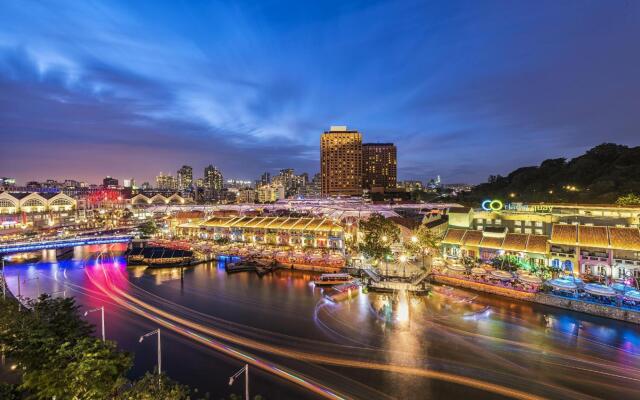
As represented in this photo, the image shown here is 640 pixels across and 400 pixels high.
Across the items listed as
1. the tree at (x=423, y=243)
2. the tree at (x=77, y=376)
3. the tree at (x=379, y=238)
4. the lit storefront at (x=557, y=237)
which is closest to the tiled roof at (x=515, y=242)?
the lit storefront at (x=557, y=237)

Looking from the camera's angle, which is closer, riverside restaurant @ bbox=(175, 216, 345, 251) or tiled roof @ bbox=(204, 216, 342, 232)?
riverside restaurant @ bbox=(175, 216, 345, 251)

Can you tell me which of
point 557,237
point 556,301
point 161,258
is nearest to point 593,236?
point 557,237

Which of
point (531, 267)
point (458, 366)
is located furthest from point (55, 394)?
point (531, 267)

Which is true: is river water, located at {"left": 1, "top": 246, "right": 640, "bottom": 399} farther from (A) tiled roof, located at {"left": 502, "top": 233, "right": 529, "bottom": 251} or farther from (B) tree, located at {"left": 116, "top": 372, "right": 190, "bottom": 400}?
(A) tiled roof, located at {"left": 502, "top": 233, "right": 529, "bottom": 251}

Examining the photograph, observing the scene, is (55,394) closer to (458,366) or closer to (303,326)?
(303,326)

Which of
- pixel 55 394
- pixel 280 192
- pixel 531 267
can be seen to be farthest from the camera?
pixel 280 192

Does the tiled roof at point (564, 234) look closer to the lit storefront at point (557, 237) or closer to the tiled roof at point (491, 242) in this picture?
the lit storefront at point (557, 237)

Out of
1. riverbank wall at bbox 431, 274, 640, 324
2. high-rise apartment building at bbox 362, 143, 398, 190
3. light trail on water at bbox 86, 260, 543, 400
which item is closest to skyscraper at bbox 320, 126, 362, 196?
high-rise apartment building at bbox 362, 143, 398, 190
